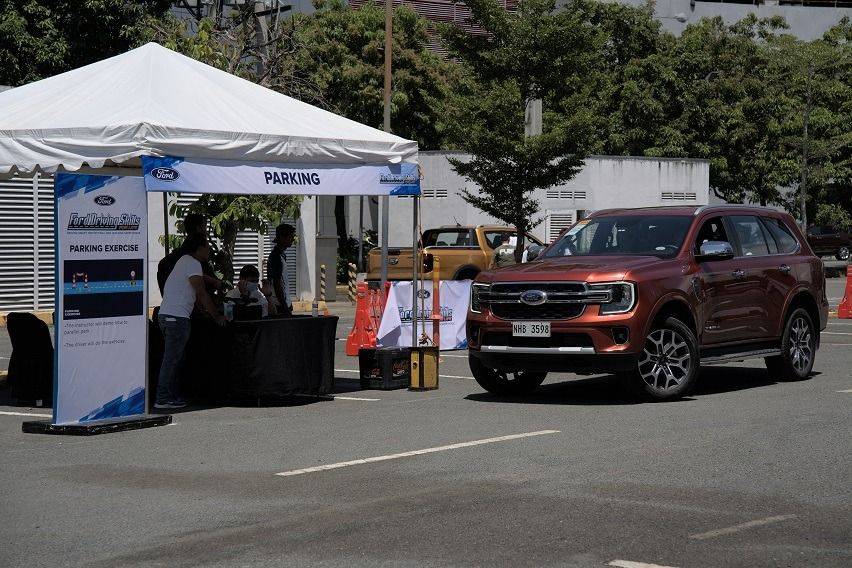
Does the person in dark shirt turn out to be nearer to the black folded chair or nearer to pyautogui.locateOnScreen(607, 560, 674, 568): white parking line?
the black folded chair

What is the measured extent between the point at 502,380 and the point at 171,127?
14.9 ft

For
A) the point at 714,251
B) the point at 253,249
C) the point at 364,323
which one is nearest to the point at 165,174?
the point at 714,251

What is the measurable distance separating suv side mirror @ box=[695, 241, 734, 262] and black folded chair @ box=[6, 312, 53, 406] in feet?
22.3

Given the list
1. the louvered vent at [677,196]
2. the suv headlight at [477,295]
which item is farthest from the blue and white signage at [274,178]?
the louvered vent at [677,196]

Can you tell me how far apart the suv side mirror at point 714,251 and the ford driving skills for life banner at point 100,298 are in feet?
18.5

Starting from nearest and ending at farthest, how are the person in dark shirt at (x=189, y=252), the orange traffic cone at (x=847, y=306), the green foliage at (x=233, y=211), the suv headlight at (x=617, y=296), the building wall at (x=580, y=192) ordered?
the suv headlight at (x=617, y=296) → the person in dark shirt at (x=189, y=252) → the green foliage at (x=233, y=211) → the orange traffic cone at (x=847, y=306) → the building wall at (x=580, y=192)

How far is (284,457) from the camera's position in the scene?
10156mm

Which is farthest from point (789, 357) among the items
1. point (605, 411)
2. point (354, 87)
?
point (354, 87)

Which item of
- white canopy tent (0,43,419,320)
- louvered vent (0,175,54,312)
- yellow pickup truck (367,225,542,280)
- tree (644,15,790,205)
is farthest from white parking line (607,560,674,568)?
tree (644,15,790,205)

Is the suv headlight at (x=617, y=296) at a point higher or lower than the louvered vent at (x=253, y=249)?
lower

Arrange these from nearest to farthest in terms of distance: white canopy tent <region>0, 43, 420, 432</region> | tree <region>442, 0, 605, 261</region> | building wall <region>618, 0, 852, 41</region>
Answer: white canopy tent <region>0, 43, 420, 432</region>, tree <region>442, 0, 605, 261</region>, building wall <region>618, 0, 852, 41</region>

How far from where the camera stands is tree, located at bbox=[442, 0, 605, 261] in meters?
29.3

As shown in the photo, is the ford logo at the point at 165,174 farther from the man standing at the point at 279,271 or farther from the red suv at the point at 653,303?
the man standing at the point at 279,271

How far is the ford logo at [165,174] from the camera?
38.8ft
